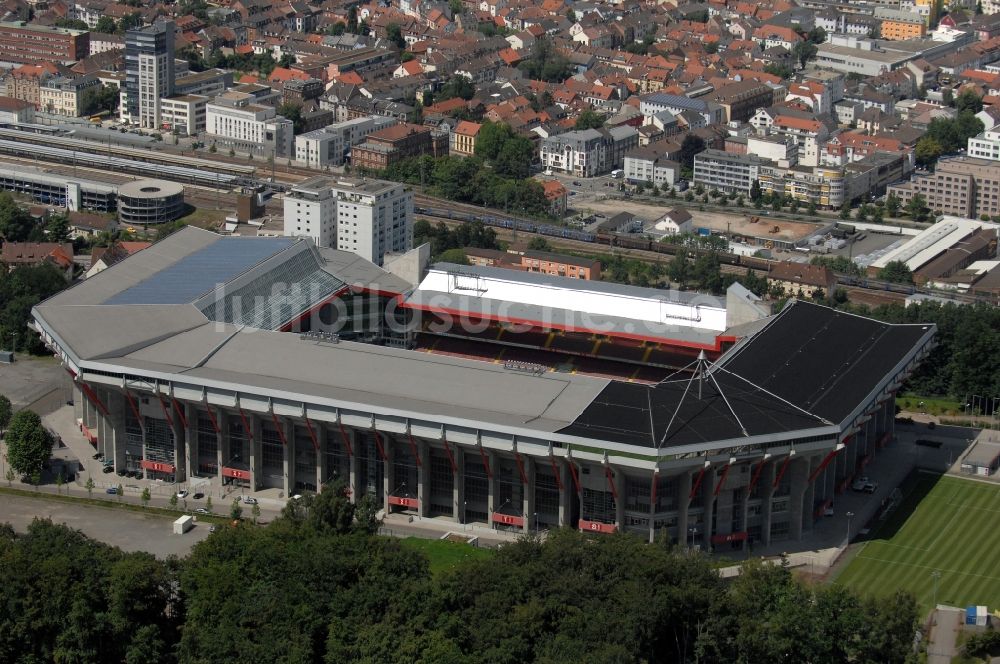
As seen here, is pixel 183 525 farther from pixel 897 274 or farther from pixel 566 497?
pixel 897 274

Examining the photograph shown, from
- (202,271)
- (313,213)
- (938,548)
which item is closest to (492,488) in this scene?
(938,548)

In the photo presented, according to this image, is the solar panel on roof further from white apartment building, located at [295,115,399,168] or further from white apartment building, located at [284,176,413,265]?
white apartment building, located at [295,115,399,168]

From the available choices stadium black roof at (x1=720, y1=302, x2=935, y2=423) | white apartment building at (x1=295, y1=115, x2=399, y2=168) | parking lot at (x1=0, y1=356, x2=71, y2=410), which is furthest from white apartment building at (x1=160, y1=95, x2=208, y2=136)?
stadium black roof at (x1=720, y1=302, x2=935, y2=423)

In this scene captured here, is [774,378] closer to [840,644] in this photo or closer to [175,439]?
[840,644]

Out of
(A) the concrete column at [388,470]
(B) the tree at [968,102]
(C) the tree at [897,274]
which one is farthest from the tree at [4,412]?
(B) the tree at [968,102]

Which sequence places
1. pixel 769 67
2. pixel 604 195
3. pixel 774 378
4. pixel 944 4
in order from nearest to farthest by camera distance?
pixel 774 378
pixel 604 195
pixel 769 67
pixel 944 4

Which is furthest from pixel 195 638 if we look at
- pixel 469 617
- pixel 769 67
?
pixel 769 67
